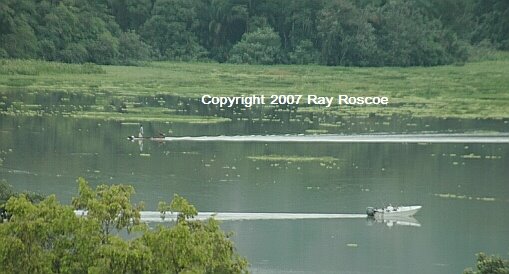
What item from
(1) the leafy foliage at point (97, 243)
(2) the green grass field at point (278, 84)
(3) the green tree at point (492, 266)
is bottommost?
(2) the green grass field at point (278, 84)

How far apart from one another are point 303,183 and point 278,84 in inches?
744

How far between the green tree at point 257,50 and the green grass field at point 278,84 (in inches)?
28.9

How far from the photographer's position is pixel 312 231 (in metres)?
18.6

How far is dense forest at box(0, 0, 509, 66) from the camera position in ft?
150

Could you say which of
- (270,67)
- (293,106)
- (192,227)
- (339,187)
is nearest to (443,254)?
(339,187)

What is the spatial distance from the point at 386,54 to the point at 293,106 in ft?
38.3

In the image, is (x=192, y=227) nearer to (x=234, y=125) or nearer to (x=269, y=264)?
(x=269, y=264)

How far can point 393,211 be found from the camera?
791 inches

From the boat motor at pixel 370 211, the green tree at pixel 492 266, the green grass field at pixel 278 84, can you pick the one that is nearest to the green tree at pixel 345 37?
the green grass field at pixel 278 84

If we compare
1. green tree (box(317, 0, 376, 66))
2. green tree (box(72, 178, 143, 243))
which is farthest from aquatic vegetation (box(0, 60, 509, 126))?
green tree (box(72, 178, 143, 243))

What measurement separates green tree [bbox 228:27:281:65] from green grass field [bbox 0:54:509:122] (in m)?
0.73

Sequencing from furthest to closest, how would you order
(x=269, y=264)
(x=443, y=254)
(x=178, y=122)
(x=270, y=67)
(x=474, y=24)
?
(x=474, y=24) < (x=270, y=67) < (x=178, y=122) < (x=443, y=254) < (x=269, y=264)

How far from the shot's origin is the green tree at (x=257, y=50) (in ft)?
154

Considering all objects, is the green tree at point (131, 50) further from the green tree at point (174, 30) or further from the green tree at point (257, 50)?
the green tree at point (257, 50)
